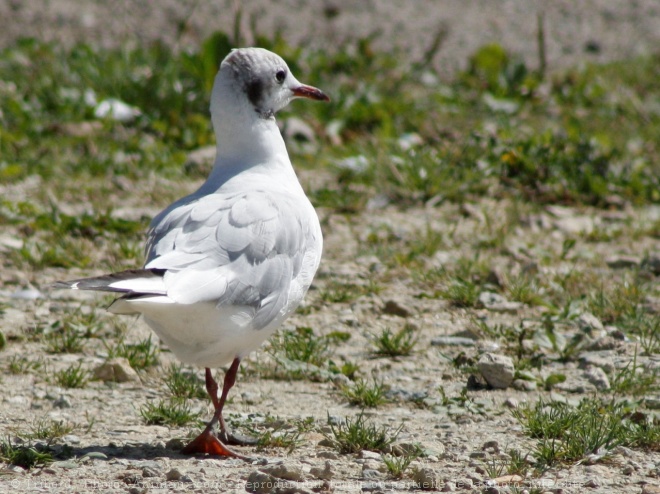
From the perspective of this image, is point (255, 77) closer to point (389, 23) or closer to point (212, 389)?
point (212, 389)

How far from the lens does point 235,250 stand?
3688 mm

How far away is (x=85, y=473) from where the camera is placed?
11.0 feet

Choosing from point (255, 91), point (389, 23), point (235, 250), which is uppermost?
point (389, 23)

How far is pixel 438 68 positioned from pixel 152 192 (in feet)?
12.8

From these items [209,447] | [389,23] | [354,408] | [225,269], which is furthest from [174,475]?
[389,23]

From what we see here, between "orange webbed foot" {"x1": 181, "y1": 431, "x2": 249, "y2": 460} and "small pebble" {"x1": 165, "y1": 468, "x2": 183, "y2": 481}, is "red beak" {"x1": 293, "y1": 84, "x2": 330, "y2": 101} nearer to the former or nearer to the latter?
"orange webbed foot" {"x1": 181, "y1": 431, "x2": 249, "y2": 460}

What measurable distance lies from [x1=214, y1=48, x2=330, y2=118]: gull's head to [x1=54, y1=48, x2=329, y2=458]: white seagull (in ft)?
0.64

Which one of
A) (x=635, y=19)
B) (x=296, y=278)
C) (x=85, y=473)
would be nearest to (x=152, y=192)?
(x=296, y=278)

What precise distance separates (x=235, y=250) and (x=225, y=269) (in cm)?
11

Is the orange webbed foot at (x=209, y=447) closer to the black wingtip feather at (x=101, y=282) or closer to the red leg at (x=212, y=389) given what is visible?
the red leg at (x=212, y=389)

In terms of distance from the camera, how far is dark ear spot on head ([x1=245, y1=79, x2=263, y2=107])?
4.56 metres

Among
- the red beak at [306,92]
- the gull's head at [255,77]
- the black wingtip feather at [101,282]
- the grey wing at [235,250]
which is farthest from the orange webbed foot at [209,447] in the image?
the red beak at [306,92]

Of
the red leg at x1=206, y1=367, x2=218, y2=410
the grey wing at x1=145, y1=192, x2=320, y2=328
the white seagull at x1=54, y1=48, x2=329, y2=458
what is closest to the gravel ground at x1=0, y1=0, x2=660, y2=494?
the red leg at x1=206, y1=367, x2=218, y2=410

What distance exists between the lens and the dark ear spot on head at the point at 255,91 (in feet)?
15.0
